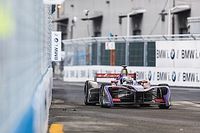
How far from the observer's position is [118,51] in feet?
126

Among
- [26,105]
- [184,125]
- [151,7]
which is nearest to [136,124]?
[184,125]

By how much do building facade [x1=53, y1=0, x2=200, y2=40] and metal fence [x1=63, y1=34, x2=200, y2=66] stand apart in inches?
168

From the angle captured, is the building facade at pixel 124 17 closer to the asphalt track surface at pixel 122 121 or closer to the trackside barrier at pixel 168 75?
the trackside barrier at pixel 168 75

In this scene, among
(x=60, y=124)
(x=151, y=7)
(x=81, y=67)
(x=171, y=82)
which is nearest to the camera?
(x=60, y=124)

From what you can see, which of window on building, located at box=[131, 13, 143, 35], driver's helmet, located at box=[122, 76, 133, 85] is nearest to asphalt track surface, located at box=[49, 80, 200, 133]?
driver's helmet, located at box=[122, 76, 133, 85]

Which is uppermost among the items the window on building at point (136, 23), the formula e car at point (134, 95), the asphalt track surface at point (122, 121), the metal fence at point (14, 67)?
the window on building at point (136, 23)

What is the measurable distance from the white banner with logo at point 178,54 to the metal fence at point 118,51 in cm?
41

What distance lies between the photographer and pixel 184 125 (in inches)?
452

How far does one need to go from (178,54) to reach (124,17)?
65.4 ft

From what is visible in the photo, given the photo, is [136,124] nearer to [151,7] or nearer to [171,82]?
[171,82]

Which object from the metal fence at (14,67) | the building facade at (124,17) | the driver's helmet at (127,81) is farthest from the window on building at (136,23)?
the metal fence at (14,67)

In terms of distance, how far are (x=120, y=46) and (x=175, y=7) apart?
792 cm

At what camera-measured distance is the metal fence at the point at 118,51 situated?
35156 mm

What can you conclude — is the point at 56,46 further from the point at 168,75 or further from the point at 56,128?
the point at 168,75
